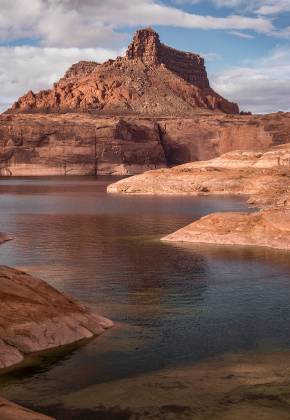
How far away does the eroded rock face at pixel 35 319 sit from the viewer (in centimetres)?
1703

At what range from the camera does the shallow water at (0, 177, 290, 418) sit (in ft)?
53.7

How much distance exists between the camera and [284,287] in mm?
26109

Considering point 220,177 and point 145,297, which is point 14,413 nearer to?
point 145,297

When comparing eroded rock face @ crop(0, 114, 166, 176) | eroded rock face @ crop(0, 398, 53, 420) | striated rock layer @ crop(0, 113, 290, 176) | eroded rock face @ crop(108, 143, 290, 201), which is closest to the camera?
eroded rock face @ crop(0, 398, 53, 420)

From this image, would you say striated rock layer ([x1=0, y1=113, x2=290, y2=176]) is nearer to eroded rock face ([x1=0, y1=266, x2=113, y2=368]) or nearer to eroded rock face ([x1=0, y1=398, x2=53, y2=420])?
eroded rock face ([x1=0, y1=266, x2=113, y2=368])

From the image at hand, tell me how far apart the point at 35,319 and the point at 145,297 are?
723 cm

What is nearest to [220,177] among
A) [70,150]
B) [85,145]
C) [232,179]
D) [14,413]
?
[232,179]

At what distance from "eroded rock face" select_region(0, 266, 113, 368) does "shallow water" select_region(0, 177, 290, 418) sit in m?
0.49

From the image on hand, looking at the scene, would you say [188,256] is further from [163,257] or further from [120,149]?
[120,149]

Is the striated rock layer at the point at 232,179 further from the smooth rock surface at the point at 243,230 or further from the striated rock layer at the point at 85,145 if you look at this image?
the striated rock layer at the point at 85,145

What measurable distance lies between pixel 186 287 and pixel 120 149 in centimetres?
16426

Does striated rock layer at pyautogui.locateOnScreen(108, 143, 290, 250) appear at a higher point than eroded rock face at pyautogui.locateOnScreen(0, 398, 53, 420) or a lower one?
higher

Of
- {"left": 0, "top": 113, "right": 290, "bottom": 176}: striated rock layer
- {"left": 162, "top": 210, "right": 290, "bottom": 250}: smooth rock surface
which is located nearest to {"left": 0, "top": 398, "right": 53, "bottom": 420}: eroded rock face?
{"left": 162, "top": 210, "right": 290, "bottom": 250}: smooth rock surface

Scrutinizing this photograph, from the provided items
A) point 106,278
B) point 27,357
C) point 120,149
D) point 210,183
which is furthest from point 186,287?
point 120,149
